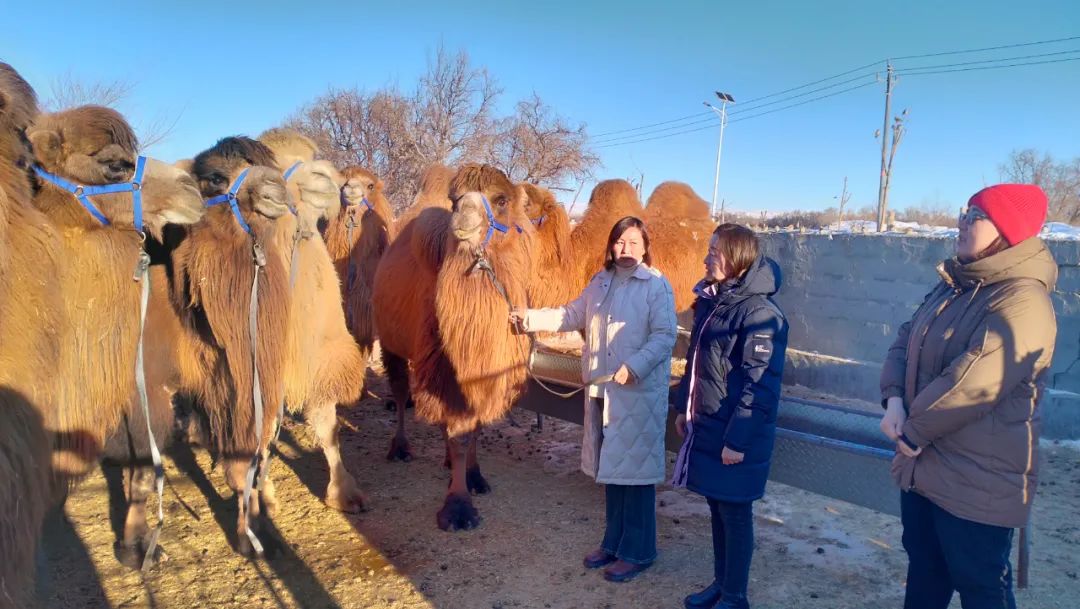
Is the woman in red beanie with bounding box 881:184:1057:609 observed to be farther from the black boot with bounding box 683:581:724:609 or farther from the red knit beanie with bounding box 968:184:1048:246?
the black boot with bounding box 683:581:724:609

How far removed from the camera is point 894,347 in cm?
291

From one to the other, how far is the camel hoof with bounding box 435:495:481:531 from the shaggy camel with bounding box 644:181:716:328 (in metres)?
3.60

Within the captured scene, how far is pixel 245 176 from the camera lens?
3.83 m

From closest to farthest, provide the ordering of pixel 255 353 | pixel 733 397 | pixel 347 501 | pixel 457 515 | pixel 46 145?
pixel 46 145 → pixel 733 397 → pixel 255 353 → pixel 457 515 → pixel 347 501

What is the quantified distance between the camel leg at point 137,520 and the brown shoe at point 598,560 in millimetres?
2547

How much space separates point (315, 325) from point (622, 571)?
7.98 feet

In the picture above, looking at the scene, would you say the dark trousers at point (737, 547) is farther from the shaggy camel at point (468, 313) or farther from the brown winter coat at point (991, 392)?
the shaggy camel at point (468, 313)

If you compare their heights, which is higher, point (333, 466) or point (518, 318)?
point (518, 318)

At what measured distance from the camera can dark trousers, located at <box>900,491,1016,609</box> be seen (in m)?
2.44

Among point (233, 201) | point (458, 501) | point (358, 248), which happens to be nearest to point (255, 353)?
point (233, 201)

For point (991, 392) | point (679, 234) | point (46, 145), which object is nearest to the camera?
point (991, 392)

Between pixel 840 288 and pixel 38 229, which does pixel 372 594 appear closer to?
pixel 38 229

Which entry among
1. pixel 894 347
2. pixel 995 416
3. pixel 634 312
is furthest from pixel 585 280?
pixel 995 416

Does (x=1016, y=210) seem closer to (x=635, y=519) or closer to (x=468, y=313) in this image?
(x=635, y=519)
